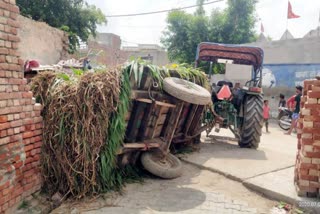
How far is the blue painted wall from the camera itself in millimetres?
14123

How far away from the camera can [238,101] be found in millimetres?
6660

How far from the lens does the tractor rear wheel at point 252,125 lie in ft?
19.9

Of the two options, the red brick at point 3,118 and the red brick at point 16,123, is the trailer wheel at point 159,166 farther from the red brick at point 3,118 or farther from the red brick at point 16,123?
the red brick at point 3,118

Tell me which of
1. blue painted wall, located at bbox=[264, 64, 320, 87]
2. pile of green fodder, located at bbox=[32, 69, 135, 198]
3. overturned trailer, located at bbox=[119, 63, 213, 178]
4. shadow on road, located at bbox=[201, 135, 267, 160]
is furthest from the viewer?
blue painted wall, located at bbox=[264, 64, 320, 87]

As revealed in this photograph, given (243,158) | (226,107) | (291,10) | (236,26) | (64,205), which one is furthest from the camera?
(236,26)

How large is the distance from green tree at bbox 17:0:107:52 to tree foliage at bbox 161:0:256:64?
237 inches

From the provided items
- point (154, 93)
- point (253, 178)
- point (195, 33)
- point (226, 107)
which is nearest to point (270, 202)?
point (253, 178)

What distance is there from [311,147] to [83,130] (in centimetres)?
270

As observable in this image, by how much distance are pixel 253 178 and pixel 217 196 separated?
2.51 ft

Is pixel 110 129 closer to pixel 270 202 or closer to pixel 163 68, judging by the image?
pixel 163 68

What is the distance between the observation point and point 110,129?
139 inches

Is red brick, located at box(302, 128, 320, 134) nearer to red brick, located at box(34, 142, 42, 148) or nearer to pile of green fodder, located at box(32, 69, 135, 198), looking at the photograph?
pile of green fodder, located at box(32, 69, 135, 198)

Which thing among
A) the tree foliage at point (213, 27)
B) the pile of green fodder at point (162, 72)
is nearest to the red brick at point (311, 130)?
the pile of green fodder at point (162, 72)

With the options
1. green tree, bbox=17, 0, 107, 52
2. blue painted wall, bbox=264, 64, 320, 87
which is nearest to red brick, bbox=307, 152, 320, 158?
green tree, bbox=17, 0, 107, 52
